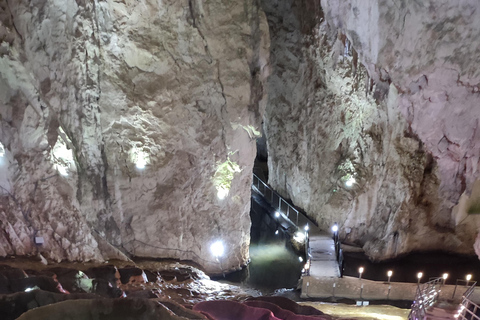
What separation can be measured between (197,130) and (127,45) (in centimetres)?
358

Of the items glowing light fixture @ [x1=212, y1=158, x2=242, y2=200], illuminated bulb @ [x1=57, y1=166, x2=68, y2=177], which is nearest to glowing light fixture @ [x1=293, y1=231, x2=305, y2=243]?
glowing light fixture @ [x1=212, y1=158, x2=242, y2=200]

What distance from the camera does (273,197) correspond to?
20.6 metres

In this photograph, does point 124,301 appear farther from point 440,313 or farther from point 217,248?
point 217,248

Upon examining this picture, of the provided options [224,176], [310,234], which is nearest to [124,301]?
[224,176]

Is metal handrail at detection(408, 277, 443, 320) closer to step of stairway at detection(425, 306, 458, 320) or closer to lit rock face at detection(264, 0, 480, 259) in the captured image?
step of stairway at detection(425, 306, 458, 320)

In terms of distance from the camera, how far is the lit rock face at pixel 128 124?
8.93 m

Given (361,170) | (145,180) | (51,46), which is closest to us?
(51,46)

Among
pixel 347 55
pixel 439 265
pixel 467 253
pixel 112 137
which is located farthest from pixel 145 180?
pixel 467 253

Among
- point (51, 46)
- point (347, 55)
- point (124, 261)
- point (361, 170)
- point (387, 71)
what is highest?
point (347, 55)

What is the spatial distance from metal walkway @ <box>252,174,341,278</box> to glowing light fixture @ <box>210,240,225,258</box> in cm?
355

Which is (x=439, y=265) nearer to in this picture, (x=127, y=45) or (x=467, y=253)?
(x=467, y=253)

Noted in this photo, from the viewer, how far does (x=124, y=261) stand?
11.0m

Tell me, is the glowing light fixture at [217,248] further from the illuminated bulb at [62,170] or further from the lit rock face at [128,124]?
the illuminated bulb at [62,170]

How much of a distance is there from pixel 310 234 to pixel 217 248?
4926mm
